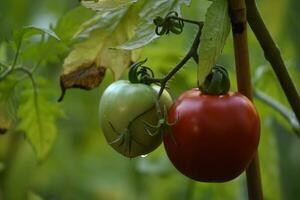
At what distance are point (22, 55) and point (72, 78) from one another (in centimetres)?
20

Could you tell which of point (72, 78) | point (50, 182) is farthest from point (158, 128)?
point (50, 182)

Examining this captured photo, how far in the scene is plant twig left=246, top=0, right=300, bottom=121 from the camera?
90cm

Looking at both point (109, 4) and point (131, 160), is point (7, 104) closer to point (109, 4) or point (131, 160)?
point (109, 4)

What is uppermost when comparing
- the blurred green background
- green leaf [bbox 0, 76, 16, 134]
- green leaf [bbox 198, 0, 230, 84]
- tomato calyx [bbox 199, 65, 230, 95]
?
green leaf [bbox 198, 0, 230, 84]

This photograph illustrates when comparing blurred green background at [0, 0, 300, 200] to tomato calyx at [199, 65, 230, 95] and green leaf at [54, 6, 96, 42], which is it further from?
tomato calyx at [199, 65, 230, 95]

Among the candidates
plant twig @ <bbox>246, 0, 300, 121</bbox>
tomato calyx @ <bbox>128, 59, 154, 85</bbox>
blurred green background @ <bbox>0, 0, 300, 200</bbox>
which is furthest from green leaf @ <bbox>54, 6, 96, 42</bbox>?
plant twig @ <bbox>246, 0, 300, 121</bbox>

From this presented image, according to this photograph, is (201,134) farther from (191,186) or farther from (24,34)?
(191,186)

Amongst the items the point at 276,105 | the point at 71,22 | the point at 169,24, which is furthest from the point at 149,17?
the point at 276,105

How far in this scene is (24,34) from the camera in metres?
1.08

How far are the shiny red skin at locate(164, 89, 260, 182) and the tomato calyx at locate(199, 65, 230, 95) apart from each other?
0.02 meters

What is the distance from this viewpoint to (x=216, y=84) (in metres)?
0.91

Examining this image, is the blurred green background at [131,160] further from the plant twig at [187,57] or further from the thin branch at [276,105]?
the plant twig at [187,57]

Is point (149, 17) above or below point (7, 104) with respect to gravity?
above

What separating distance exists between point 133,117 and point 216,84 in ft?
0.35
